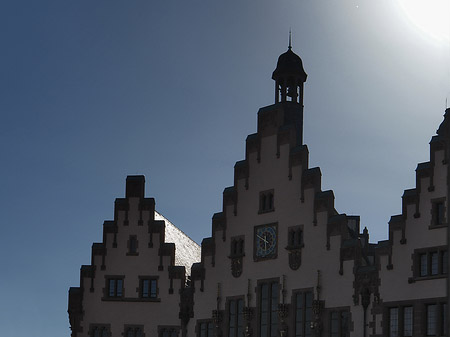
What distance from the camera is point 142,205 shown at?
8325cm

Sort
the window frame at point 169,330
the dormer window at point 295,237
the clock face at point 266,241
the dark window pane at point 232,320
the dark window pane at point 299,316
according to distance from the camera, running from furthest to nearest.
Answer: the window frame at point 169,330 < the dark window pane at point 232,320 < the clock face at point 266,241 < the dormer window at point 295,237 < the dark window pane at point 299,316

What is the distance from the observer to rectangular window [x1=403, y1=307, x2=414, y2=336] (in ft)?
219

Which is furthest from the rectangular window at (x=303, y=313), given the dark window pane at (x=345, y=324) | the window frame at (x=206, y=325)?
the window frame at (x=206, y=325)

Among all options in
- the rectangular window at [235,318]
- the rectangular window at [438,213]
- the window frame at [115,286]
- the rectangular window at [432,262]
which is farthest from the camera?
the window frame at [115,286]

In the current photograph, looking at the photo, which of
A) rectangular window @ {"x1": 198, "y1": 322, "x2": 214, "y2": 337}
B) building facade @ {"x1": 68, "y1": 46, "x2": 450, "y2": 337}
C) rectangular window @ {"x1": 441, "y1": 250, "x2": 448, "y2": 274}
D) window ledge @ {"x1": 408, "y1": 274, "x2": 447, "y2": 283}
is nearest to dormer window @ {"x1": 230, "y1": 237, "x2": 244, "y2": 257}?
building facade @ {"x1": 68, "y1": 46, "x2": 450, "y2": 337}

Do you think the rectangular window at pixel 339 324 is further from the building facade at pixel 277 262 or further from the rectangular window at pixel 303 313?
the rectangular window at pixel 303 313

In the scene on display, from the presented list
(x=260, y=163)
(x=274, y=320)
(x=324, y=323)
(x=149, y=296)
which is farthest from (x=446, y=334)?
(x=149, y=296)

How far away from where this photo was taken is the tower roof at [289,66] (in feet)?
266

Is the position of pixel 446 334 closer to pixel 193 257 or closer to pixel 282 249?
pixel 282 249

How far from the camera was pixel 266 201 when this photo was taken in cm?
7712

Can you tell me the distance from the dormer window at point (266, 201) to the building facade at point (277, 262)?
0.24ft

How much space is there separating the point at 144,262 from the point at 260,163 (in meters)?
12.5

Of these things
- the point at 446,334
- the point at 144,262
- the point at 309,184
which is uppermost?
the point at 309,184

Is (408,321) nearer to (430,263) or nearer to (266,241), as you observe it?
(430,263)
